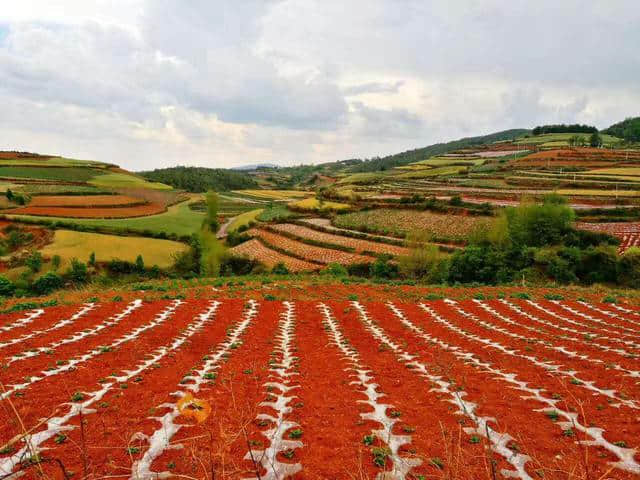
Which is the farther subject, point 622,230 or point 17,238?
point 17,238

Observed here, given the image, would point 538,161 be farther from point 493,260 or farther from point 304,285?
point 304,285

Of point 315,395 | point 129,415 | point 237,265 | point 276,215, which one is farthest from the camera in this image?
point 276,215

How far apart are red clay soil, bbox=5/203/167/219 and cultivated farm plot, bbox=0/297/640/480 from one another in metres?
48.5

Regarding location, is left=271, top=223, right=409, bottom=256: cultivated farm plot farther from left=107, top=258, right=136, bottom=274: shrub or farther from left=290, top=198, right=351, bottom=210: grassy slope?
left=107, top=258, right=136, bottom=274: shrub

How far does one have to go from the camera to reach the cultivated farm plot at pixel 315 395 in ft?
15.5

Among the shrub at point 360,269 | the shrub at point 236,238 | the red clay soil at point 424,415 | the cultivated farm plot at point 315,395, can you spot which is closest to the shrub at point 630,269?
the cultivated farm plot at point 315,395

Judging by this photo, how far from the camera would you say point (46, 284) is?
3338 cm

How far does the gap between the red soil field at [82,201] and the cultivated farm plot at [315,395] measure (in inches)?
2138

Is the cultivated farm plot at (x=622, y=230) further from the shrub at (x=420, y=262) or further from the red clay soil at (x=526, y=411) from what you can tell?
the red clay soil at (x=526, y=411)

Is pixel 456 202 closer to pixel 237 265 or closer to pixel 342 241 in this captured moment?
pixel 342 241

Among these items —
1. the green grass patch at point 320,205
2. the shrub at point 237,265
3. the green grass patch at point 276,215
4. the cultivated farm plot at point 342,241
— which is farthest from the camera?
the green grass patch at point 320,205

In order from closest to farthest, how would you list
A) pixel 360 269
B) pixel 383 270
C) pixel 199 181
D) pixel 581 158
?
pixel 383 270 → pixel 360 269 → pixel 581 158 → pixel 199 181

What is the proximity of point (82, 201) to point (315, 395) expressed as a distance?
69078 mm

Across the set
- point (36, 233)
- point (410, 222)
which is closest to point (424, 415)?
point (410, 222)
